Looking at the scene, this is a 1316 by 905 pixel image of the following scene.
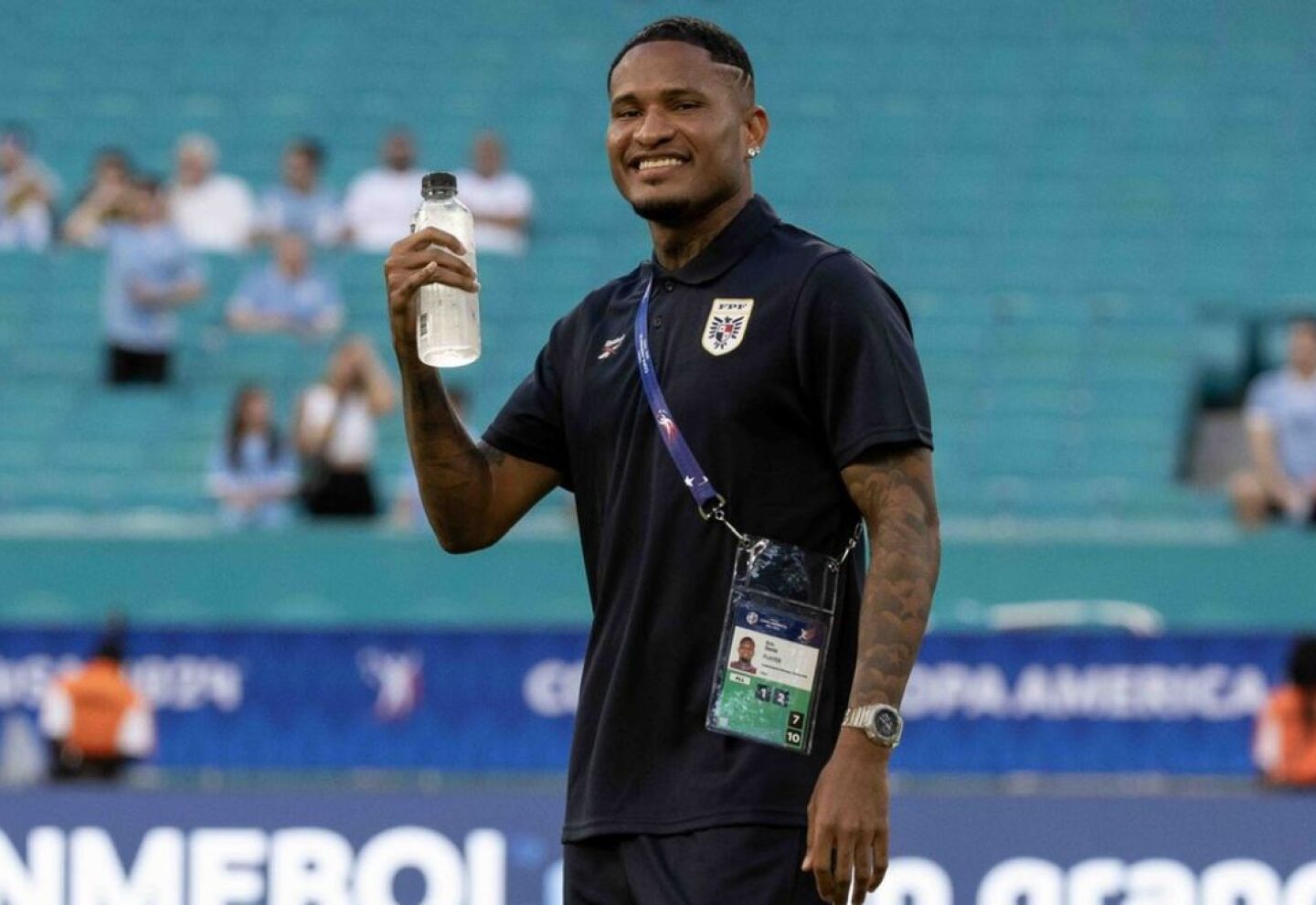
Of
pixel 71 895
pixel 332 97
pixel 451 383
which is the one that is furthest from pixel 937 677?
pixel 332 97

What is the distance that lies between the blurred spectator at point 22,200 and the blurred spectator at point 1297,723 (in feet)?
28.3

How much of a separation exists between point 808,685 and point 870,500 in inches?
11.6

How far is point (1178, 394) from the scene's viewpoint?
15.3 meters

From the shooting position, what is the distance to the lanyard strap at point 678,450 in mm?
3873

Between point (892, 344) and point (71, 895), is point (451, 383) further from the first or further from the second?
point (892, 344)

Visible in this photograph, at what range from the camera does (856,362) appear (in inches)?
150

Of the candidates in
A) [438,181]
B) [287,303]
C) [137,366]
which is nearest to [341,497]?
[287,303]

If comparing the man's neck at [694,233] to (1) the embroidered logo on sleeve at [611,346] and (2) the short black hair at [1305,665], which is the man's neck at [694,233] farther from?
(2) the short black hair at [1305,665]

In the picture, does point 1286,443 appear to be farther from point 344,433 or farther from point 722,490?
point 722,490

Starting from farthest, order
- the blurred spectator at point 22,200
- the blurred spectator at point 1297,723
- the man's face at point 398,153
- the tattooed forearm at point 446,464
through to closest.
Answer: the blurred spectator at point 22,200 < the man's face at point 398,153 < the blurred spectator at point 1297,723 < the tattooed forearm at point 446,464

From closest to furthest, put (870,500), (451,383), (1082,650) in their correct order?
(870,500), (1082,650), (451,383)

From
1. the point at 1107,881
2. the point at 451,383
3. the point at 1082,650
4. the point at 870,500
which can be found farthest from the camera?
the point at 451,383

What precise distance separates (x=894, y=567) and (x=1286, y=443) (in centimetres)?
1037

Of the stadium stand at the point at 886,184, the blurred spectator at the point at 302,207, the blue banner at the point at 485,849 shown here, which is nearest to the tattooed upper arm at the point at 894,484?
the blue banner at the point at 485,849
